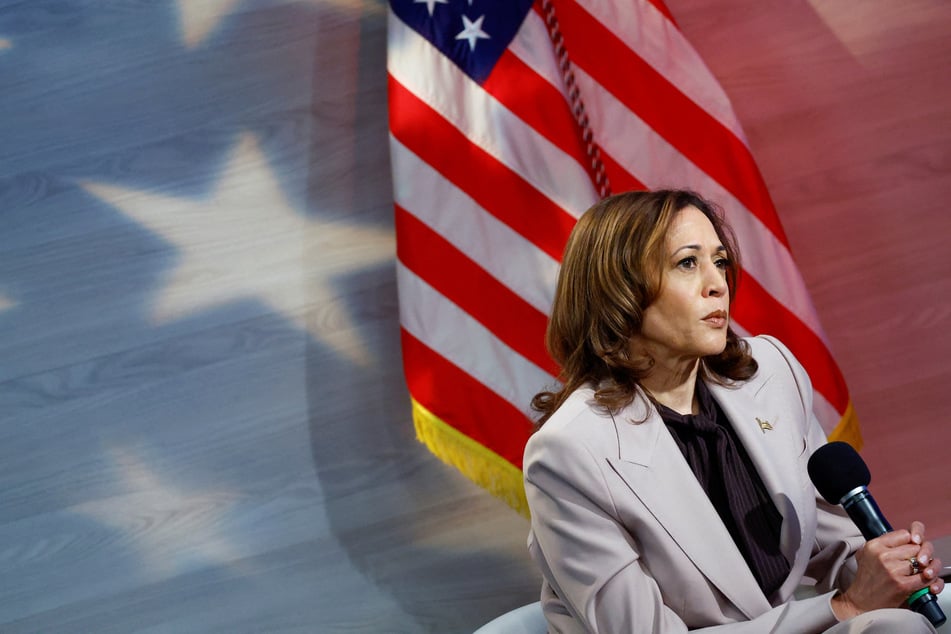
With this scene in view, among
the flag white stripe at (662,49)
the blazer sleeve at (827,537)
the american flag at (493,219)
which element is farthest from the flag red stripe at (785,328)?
the blazer sleeve at (827,537)

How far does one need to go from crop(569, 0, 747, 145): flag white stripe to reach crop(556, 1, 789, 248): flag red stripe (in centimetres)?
1

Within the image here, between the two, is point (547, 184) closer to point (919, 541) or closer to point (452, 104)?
point (452, 104)

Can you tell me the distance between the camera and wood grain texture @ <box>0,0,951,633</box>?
226 centimetres

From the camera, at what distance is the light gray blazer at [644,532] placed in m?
1.28

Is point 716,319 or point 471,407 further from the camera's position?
point 471,407

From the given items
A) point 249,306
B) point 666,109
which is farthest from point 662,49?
point 249,306

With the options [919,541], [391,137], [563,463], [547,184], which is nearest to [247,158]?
[391,137]

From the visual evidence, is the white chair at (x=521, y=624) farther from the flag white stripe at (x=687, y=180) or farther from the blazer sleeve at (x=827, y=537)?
the flag white stripe at (x=687, y=180)

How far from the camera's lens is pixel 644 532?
Answer: 4.31 ft

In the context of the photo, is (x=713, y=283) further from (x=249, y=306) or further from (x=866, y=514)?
(x=249, y=306)

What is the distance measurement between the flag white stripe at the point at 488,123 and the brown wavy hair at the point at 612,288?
73 cm

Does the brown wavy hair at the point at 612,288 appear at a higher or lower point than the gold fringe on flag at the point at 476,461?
higher

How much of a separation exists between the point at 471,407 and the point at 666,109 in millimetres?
813

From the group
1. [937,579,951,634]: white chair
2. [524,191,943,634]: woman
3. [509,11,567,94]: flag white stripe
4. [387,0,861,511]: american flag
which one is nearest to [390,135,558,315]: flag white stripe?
[387,0,861,511]: american flag
